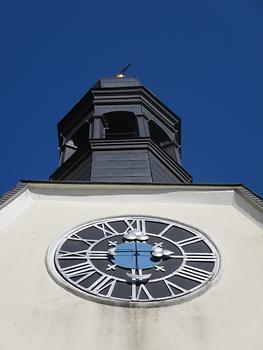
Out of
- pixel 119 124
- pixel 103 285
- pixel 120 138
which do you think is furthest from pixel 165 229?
pixel 119 124

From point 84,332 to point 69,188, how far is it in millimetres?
4333

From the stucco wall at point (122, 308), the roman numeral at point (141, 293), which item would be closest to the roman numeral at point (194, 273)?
the stucco wall at point (122, 308)

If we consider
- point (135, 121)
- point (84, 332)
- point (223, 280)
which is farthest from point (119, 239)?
point (135, 121)

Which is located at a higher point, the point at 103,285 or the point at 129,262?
the point at 129,262

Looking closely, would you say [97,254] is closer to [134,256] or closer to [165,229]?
[134,256]

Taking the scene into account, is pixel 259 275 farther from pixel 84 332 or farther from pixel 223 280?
pixel 84 332

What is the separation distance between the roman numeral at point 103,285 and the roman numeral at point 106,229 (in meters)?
1.27

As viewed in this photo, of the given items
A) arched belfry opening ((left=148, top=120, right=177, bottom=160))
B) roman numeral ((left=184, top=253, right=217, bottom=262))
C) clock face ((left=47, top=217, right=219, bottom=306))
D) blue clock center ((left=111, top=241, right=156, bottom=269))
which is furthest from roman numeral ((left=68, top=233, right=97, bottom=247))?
arched belfry opening ((left=148, top=120, right=177, bottom=160))

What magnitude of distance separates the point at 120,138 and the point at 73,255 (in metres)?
6.16

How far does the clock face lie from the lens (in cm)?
1016

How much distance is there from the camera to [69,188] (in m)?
13.4

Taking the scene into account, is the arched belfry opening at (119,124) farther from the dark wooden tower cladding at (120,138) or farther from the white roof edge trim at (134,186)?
the white roof edge trim at (134,186)

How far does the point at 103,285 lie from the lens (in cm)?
1031

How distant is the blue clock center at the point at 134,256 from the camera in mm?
10855
